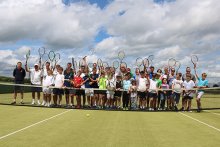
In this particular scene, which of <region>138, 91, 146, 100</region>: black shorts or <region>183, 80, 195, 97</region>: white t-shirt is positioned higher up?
<region>183, 80, 195, 97</region>: white t-shirt

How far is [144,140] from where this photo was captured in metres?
9.60

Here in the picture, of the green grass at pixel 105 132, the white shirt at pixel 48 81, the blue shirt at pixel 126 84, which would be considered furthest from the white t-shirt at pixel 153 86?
the white shirt at pixel 48 81

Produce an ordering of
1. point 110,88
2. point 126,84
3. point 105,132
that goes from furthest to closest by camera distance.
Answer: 1. point 126,84
2. point 110,88
3. point 105,132

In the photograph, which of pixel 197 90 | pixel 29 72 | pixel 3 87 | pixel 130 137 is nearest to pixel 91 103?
pixel 29 72

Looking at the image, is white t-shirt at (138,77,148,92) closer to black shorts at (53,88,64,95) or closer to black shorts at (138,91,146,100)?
black shorts at (138,91,146,100)

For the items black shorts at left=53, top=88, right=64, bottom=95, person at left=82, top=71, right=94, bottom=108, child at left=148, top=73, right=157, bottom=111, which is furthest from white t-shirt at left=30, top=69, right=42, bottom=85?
child at left=148, top=73, right=157, bottom=111

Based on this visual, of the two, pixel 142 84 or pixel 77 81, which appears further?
pixel 77 81

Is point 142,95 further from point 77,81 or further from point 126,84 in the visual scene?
point 77,81

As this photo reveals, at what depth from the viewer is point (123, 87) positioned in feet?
62.6

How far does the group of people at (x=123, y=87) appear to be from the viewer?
62.6 ft

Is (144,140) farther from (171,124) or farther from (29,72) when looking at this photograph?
(29,72)

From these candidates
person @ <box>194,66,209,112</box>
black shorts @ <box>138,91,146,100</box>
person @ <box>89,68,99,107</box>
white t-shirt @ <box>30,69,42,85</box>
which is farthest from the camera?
white t-shirt @ <box>30,69,42,85</box>

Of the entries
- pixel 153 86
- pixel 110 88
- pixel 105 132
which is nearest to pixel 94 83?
pixel 110 88

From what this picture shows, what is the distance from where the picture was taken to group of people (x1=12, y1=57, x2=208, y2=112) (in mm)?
19078
